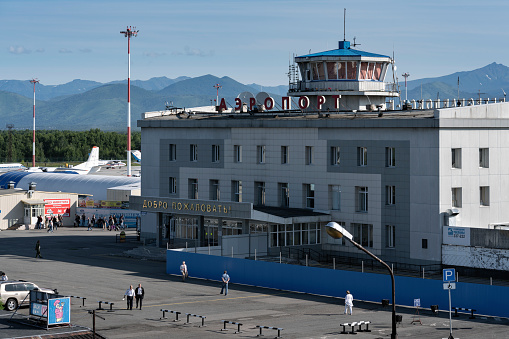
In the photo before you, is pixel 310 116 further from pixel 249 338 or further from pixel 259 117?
pixel 249 338

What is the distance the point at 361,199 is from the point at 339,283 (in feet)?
40.9

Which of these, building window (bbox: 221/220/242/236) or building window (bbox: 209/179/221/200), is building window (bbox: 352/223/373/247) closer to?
building window (bbox: 221/220/242/236)

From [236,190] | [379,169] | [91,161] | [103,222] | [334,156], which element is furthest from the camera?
[91,161]

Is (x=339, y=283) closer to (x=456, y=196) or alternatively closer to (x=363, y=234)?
(x=363, y=234)

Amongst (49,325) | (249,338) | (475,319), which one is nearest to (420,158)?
(475,319)

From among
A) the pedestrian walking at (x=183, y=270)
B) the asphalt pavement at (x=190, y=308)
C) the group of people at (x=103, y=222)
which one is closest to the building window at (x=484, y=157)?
the asphalt pavement at (x=190, y=308)

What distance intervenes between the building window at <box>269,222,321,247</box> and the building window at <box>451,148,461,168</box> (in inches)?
480

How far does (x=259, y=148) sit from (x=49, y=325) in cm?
3755

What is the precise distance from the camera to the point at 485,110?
209 feet

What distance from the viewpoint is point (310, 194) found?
69.4 m

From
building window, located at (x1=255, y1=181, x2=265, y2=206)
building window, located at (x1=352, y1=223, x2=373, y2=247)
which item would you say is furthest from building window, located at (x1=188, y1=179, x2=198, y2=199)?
building window, located at (x1=352, y1=223, x2=373, y2=247)

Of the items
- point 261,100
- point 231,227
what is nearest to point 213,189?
point 231,227

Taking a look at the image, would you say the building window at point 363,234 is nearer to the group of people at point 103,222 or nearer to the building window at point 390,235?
the building window at point 390,235

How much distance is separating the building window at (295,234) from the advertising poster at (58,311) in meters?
30.3
